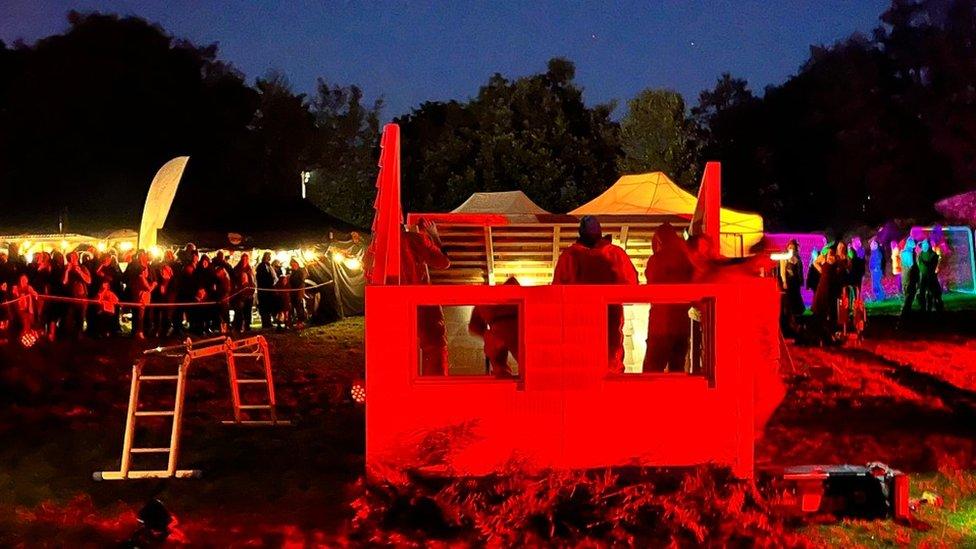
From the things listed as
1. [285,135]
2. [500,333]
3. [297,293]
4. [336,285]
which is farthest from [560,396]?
[285,135]

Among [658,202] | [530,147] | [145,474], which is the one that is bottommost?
[145,474]

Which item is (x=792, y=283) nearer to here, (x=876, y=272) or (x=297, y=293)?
(x=876, y=272)

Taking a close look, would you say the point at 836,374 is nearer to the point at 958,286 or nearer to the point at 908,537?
the point at 908,537

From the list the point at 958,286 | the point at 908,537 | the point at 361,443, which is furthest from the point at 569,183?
the point at 908,537

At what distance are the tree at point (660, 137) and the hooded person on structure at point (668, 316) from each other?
2833 cm

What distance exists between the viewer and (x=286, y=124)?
59.4 metres

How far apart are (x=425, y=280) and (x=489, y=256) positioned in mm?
1863

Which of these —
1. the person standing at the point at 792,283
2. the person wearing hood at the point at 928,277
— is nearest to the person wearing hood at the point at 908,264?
the person wearing hood at the point at 928,277

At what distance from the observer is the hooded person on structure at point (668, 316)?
798 centimetres

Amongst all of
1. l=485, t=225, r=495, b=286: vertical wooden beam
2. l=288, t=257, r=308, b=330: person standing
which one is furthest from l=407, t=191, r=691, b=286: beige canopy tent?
l=288, t=257, r=308, b=330: person standing

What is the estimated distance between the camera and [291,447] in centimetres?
848

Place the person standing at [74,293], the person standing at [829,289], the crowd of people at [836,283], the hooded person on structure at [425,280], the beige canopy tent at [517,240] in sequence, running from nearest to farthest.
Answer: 1. the hooded person on structure at [425,280]
2. the beige canopy tent at [517,240]
3. the person standing at [829,289]
4. the crowd of people at [836,283]
5. the person standing at [74,293]

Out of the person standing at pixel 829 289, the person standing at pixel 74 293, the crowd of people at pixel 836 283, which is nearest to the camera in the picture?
the person standing at pixel 829 289

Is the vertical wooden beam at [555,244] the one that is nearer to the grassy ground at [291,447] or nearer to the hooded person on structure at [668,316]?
the hooded person on structure at [668,316]
